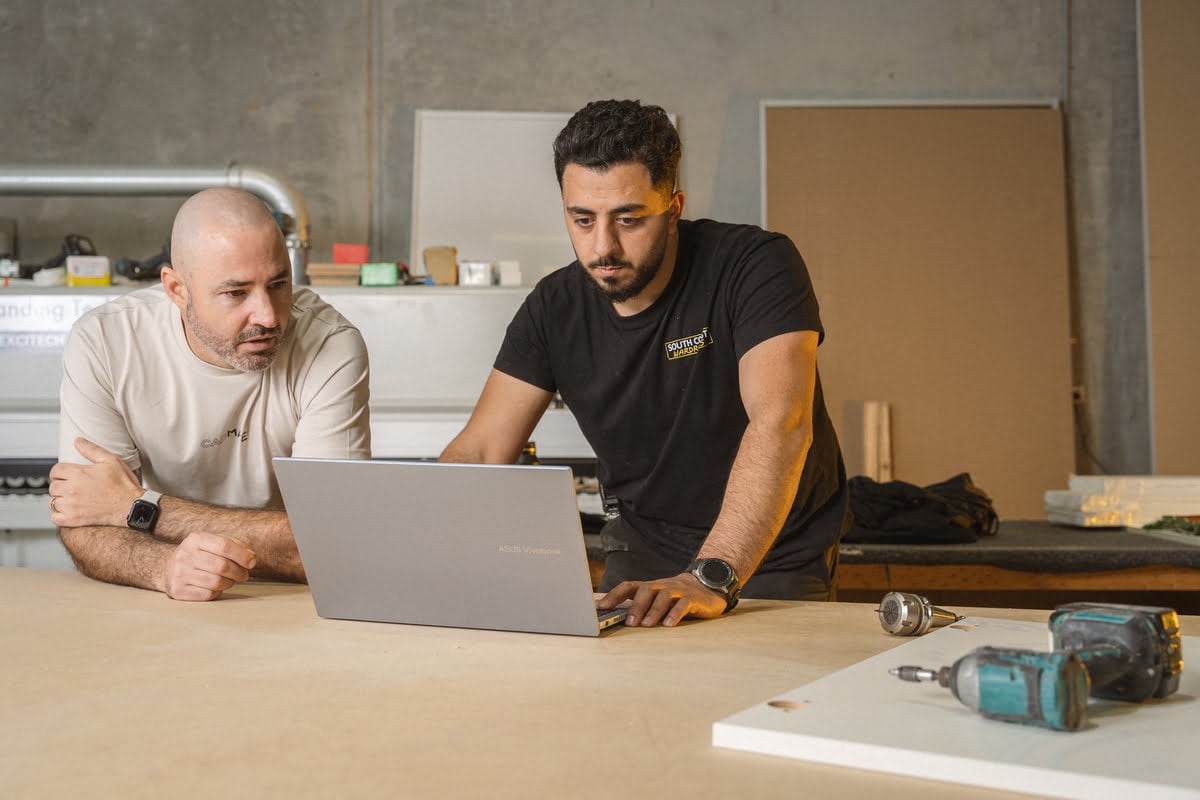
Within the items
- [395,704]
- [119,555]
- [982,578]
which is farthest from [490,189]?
[395,704]

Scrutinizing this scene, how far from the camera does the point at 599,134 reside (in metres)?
1.98

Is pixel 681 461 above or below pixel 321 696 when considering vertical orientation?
above

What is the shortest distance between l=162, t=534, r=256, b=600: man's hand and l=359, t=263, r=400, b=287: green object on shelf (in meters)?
3.09

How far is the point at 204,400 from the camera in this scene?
2131 millimetres

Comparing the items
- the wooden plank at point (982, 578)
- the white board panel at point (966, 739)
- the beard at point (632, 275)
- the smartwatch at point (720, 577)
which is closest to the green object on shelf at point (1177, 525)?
the wooden plank at point (982, 578)

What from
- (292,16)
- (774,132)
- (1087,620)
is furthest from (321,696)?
(292,16)

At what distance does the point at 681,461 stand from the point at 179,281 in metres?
1.04

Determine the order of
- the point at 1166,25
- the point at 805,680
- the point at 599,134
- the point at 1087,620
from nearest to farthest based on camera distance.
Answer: the point at 1087,620, the point at 805,680, the point at 599,134, the point at 1166,25

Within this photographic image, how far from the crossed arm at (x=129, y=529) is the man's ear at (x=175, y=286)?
12.7 inches

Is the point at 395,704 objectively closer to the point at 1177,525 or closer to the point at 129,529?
the point at 129,529

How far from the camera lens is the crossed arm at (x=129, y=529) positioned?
1.80 meters

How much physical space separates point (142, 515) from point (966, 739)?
60.2 inches

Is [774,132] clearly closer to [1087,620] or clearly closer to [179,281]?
[179,281]

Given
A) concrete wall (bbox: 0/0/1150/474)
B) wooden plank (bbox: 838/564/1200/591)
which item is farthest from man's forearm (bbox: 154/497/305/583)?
concrete wall (bbox: 0/0/1150/474)
